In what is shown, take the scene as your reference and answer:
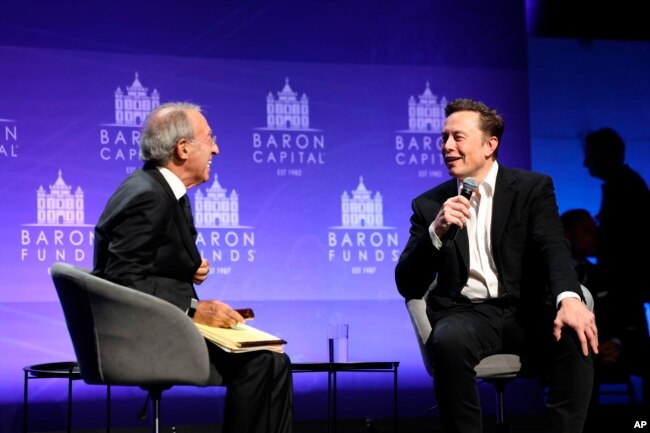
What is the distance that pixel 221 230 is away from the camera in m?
5.27

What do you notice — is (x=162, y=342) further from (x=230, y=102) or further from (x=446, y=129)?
(x=230, y=102)

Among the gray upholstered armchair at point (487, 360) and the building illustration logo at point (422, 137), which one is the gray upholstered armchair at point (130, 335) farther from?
the building illustration logo at point (422, 137)

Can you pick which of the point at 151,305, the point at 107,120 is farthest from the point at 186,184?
the point at 107,120

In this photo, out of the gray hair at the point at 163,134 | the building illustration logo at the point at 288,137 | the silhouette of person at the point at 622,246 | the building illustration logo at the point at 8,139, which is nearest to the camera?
the gray hair at the point at 163,134

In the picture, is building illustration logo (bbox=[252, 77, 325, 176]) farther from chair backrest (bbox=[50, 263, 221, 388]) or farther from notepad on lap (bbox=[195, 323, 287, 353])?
chair backrest (bbox=[50, 263, 221, 388])

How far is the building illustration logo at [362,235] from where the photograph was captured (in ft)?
17.9

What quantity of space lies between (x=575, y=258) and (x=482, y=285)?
1901 mm

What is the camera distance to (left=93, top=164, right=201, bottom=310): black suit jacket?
286 cm

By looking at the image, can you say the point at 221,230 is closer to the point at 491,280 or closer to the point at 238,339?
the point at 491,280

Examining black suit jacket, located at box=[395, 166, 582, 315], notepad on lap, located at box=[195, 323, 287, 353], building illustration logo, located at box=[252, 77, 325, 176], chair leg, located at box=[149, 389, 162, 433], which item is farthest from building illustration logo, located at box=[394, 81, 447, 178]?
chair leg, located at box=[149, 389, 162, 433]

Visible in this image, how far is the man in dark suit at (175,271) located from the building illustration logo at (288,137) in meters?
2.26

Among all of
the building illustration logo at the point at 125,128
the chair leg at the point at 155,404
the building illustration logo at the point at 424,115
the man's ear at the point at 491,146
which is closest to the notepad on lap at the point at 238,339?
the chair leg at the point at 155,404

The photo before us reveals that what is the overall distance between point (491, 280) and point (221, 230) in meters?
2.30

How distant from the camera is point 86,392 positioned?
199 inches
